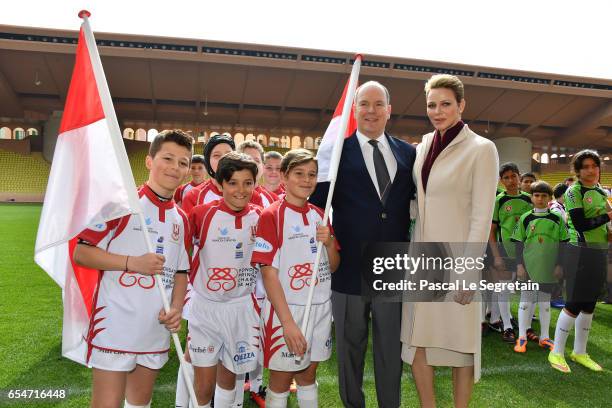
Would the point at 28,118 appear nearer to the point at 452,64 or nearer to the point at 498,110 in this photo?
the point at 452,64

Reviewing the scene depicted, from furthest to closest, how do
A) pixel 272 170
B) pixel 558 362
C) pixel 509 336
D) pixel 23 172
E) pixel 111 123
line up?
pixel 23 172
pixel 509 336
pixel 272 170
pixel 558 362
pixel 111 123

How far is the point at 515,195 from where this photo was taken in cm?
523

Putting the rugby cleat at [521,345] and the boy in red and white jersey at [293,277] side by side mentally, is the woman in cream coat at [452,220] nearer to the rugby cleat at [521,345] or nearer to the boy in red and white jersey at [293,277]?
the boy in red and white jersey at [293,277]

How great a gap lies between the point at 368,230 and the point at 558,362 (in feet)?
9.33

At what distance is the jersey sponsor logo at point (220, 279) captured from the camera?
2.37 meters

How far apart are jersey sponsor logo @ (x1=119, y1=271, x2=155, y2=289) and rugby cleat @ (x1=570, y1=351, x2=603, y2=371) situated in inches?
164

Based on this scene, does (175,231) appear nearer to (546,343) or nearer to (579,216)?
(579,216)

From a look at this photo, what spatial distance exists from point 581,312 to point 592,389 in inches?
30.0

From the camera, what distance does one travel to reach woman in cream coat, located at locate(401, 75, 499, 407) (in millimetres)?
2266

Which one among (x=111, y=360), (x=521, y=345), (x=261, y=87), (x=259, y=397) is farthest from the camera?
(x=261, y=87)

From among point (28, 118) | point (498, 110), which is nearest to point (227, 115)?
point (28, 118)

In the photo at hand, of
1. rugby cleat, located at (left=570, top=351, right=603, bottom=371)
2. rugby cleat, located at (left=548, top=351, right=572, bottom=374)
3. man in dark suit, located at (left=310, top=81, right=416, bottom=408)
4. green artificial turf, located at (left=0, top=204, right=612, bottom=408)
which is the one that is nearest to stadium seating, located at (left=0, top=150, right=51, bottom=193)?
green artificial turf, located at (left=0, top=204, right=612, bottom=408)

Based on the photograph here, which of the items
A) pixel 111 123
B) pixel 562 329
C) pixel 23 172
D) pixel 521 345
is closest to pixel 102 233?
pixel 111 123

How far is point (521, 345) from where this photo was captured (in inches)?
174
